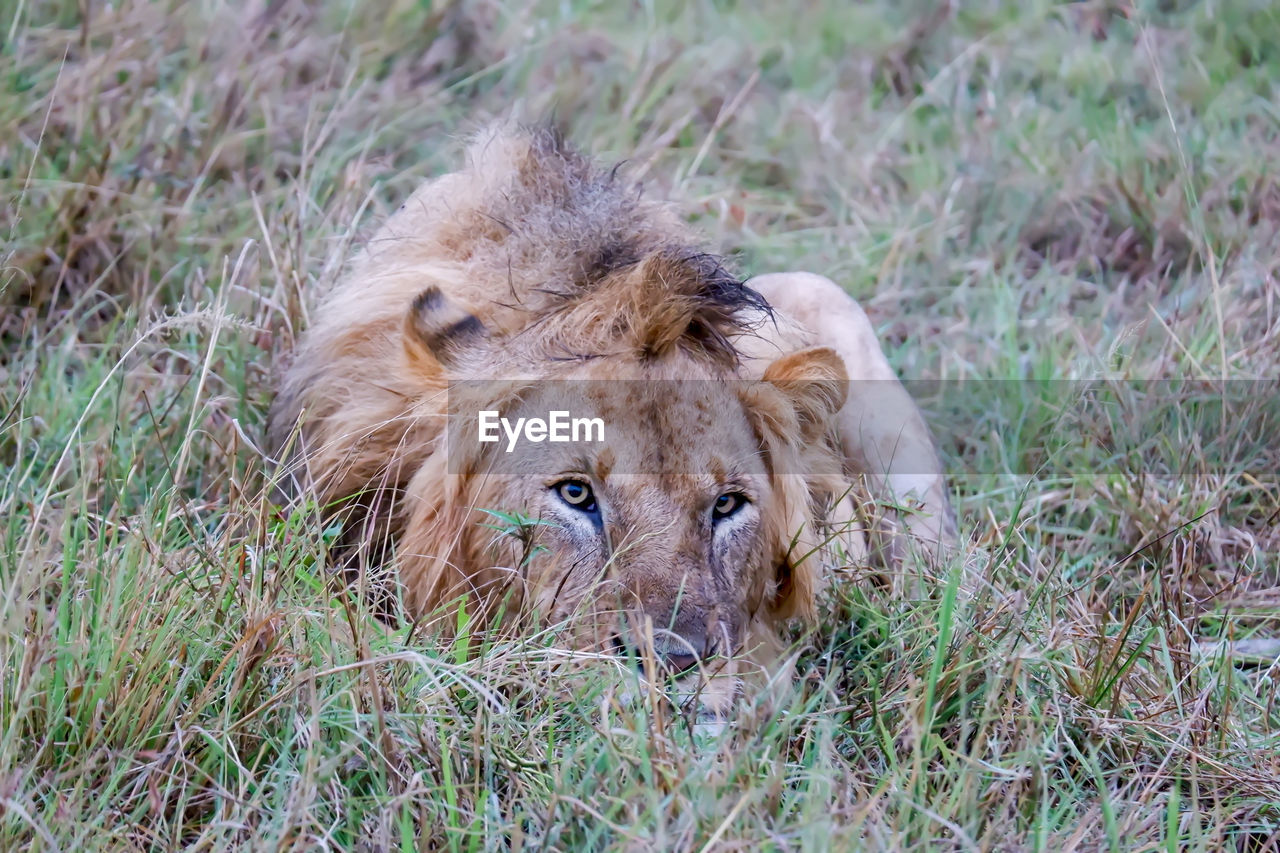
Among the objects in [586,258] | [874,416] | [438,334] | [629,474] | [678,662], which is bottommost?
[874,416]

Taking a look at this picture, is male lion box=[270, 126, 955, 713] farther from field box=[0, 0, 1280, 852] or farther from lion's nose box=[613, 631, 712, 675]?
field box=[0, 0, 1280, 852]

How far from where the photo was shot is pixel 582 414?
3.18 metres

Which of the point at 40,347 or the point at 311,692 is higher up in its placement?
the point at 311,692

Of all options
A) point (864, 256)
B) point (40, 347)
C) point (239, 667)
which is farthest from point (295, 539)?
point (864, 256)

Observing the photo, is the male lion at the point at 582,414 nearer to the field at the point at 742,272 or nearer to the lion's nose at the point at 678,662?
the lion's nose at the point at 678,662

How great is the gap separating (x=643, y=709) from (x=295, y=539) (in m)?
0.97

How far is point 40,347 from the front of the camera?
195 inches

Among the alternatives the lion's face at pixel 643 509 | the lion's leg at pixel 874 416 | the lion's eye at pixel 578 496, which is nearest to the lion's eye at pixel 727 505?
the lion's face at pixel 643 509

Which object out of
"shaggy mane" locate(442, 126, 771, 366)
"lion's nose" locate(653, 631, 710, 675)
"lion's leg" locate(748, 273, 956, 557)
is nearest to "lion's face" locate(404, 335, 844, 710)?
"lion's nose" locate(653, 631, 710, 675)

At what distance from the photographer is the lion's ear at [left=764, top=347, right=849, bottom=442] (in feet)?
11.5

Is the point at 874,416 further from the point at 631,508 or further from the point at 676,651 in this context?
the point at 676,651

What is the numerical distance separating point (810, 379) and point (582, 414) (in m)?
0.65

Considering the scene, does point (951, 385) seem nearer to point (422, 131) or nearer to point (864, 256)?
point (864, 256)

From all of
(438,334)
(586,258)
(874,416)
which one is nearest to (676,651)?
(438,334)
